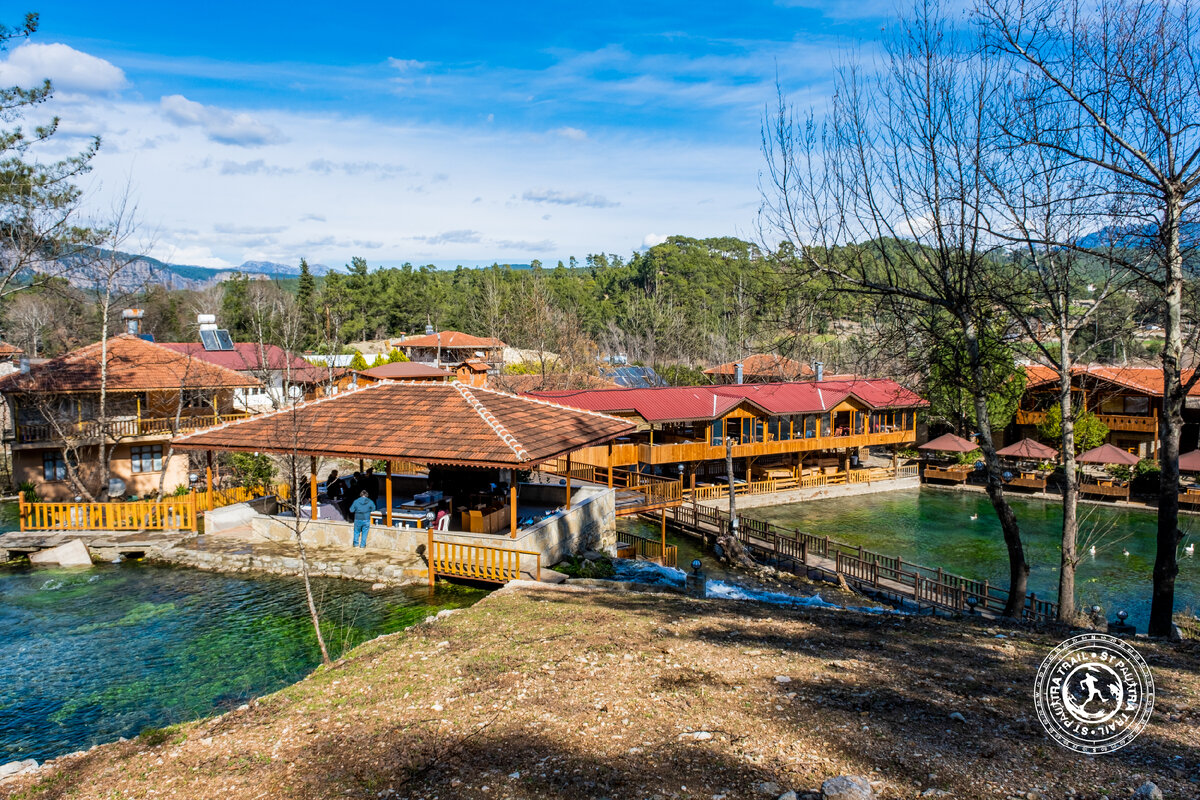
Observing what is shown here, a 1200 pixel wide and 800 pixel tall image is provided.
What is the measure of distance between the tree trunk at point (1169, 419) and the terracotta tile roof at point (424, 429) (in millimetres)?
10365

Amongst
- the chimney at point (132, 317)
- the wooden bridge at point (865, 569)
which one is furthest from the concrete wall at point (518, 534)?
the chimney at point (132, 317)

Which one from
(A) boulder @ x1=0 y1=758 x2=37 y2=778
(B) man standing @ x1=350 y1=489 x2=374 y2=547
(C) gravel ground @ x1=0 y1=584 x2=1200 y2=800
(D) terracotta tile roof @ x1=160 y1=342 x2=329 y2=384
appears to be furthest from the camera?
(D) terracotta tile roof @ x1=160 y1=342 x2=329 y2=384

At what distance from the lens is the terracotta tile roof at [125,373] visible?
23.8 m

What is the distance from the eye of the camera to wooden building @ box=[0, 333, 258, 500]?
24.0 metres

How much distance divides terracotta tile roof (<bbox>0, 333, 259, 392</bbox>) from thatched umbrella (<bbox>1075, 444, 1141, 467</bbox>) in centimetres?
3654

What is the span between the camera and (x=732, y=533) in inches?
962

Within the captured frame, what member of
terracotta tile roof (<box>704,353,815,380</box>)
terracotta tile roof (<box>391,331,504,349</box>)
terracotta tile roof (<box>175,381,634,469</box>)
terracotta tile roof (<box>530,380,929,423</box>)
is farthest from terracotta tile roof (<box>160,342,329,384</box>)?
terracotta tile roof (<box>704,353,815,380</box>)

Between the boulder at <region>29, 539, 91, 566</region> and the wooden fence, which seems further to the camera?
the wooden fence

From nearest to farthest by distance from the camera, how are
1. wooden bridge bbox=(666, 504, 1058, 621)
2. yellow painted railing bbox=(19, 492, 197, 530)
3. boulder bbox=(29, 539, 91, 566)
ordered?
boulder bbox=(29, 539, 91, 566)
wooden bridge bbox=(666, 504, 1058, 621)
yellow painted railing bbox=(19, 492, 197, 530)

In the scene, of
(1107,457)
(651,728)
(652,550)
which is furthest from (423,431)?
(1107,457)

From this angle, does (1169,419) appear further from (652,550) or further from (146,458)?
(146,458)

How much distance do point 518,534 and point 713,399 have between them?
20569 mm

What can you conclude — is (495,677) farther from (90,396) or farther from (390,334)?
(390,334)

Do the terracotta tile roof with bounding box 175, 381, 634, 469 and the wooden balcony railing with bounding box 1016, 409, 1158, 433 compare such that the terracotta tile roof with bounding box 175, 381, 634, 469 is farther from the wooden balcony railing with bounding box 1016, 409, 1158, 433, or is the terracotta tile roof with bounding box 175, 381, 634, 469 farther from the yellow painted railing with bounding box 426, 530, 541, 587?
the wooden balcony railing with bounding box 1016, 409, 1158, 433
